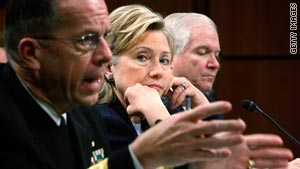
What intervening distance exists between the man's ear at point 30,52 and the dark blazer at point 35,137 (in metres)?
0.05

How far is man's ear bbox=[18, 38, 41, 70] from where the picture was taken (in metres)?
1.46

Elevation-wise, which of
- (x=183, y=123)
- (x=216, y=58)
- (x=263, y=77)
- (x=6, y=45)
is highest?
(x=6, y=45)

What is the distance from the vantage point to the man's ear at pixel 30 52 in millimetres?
1464

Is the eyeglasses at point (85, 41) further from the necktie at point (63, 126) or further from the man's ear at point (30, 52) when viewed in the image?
the necktie at point (63, 126)

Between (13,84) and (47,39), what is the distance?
0.15 metres

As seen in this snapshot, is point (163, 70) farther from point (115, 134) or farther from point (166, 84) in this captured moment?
point (115, 134)

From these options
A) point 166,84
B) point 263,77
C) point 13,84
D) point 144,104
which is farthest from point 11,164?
point 263,77

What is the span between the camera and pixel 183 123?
4.17 ft

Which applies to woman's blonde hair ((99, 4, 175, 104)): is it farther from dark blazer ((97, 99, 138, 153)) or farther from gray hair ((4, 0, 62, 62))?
gray hair ((4, 0, 62, 62))

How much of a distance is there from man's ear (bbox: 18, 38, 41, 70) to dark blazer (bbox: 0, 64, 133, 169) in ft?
0.18

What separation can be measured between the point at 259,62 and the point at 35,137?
3.41 m

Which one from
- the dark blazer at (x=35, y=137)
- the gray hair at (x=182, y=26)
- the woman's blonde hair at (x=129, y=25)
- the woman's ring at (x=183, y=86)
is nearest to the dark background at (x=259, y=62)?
the gray hair at (x=182, y=26)

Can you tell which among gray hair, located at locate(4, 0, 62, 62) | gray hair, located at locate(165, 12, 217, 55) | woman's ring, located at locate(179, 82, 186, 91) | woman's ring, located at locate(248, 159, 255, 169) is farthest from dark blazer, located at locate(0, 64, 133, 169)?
gray hair, located at locate(165, 12, 217, 55)

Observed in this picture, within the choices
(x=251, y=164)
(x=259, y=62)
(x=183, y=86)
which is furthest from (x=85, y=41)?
(x=259, y=62)
